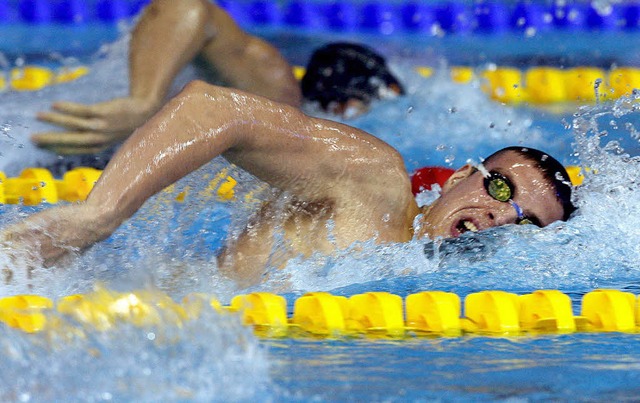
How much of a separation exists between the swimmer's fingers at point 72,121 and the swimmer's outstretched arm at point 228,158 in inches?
48.3

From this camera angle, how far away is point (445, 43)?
18.9 ft

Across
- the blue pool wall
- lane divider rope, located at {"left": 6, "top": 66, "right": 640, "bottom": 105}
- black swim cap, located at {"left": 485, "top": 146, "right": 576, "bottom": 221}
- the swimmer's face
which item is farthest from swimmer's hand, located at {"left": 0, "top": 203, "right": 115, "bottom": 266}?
the blue pool wall

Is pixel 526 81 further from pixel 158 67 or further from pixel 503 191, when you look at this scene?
pixel 503 191

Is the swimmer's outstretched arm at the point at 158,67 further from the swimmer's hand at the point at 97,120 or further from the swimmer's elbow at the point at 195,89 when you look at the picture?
the swimmer's elbow at the point at 195,89

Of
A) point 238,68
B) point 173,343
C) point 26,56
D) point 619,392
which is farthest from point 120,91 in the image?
point 619,392

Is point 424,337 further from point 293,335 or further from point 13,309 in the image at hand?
point 13,309

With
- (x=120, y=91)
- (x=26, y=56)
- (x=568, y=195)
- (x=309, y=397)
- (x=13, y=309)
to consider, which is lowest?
(x=309, y=397)

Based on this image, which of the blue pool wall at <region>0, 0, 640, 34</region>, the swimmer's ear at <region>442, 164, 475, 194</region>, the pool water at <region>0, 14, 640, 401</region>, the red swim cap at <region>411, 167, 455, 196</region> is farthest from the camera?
the blue pool wall at <region>0, 0, 640, 34</region>

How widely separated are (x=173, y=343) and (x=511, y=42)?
4553mm

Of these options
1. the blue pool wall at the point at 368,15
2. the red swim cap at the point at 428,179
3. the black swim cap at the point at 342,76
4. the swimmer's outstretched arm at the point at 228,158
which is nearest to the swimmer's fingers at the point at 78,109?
the black swim cap at the point at 342,76

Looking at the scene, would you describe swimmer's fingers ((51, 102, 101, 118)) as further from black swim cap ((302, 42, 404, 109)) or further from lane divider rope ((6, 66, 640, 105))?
lane divider rope ((6, 66, 640, 105))

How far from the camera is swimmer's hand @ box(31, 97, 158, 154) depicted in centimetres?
318

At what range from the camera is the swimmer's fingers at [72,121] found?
3184 mm

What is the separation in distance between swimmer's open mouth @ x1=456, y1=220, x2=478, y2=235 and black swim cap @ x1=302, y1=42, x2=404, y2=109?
147 cm
